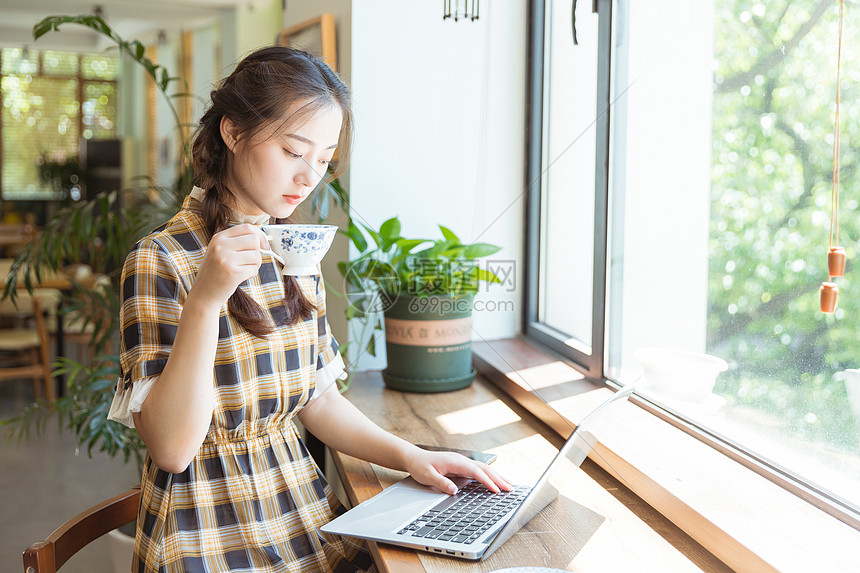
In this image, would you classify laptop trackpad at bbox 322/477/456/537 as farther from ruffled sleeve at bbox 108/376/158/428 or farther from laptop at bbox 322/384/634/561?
ruffled sleeve at bbox 108/376/158/428

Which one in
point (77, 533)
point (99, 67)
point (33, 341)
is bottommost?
point (33, 341)

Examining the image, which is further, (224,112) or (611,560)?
(224,112)

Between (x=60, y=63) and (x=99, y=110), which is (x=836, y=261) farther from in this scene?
(x=60, y=63)

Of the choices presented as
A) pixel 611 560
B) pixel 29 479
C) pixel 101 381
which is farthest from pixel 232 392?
pixel 29 479

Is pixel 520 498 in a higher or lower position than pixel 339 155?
lower

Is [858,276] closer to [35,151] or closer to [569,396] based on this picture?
[569,396]

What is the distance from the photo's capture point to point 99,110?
8742 millimetres

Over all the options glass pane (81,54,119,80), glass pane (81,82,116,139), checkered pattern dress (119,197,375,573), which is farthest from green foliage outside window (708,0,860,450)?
glass pane (81,82,116,139)

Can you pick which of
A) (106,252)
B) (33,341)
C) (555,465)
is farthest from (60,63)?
(555,465)

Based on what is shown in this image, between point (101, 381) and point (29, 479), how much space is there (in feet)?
4.39

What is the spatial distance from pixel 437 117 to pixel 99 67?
8.29m

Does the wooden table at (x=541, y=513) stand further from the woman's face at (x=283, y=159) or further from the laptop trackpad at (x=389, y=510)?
the woman's face at (x=283, y=159)

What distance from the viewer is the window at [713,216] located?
0.93m

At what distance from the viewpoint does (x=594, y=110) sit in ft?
4.36
